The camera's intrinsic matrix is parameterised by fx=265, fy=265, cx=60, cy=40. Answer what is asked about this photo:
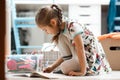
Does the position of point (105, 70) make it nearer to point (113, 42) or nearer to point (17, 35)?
point (113, 42)

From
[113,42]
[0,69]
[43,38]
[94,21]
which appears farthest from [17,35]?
[0,69]

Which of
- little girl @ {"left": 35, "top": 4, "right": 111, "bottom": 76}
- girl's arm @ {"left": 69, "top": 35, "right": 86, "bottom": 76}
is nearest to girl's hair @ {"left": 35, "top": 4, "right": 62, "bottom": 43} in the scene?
little girl @ {"left": 35, "top": 4, "right": 111, "bottom": 76}

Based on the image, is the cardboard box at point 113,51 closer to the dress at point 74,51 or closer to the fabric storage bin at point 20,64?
the dress at point 74,51

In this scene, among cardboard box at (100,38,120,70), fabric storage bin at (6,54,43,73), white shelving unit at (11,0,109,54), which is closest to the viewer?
fabric storage bin at (6,54,43,73)

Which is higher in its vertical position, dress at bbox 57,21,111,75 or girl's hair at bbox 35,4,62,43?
girl's hair at bbox 35,4,62,43

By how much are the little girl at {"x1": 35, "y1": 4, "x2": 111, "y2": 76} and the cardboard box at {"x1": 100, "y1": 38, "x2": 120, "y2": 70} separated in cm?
35

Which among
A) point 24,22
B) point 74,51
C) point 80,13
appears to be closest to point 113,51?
→ point 74,51

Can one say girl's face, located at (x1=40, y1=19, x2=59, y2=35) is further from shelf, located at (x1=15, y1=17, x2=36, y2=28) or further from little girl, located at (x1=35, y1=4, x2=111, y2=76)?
shelf, located at (x1=15, y1=17, x2=36, y2=28)

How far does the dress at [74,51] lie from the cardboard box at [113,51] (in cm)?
34

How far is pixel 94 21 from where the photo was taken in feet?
10.3

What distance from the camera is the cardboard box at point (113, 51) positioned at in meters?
1.89

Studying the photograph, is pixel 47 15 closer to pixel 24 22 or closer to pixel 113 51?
pixel 113 51

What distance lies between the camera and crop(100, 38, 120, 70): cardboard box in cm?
189

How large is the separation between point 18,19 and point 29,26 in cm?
16
